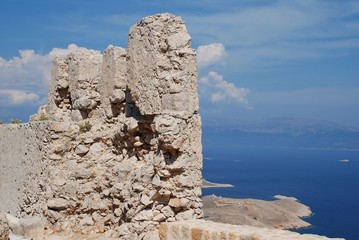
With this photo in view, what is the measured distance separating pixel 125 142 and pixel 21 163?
2.81 metres

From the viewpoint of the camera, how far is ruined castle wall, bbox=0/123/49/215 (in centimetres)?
1047

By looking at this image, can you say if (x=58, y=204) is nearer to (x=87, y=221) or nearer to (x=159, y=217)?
(x=87, y=221)

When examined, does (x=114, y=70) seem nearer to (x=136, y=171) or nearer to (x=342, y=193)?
(x=136, y=171)

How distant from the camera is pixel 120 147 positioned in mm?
10000

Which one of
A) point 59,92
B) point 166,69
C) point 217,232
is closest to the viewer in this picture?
point 217,232

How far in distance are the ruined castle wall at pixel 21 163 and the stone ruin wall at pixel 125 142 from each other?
50mm

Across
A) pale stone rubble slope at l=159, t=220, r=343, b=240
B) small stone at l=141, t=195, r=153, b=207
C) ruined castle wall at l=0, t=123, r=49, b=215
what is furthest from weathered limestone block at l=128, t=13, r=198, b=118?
ruined castle wall at l=0, t=123, r=49, b=215

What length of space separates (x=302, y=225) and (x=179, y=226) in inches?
2292

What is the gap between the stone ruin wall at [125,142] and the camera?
8.59 metres

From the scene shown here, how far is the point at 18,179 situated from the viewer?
11.4m

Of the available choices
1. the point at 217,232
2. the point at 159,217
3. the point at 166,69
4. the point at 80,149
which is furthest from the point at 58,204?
the point at 217,232

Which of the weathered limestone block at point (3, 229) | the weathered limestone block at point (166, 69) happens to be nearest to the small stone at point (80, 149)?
the weathered limestone block at point (166, 69)

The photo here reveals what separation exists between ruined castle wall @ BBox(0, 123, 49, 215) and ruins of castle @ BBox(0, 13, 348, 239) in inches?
0.9

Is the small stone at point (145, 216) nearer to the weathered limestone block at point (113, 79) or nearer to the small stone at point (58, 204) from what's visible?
the small stone at point (58, 204)
